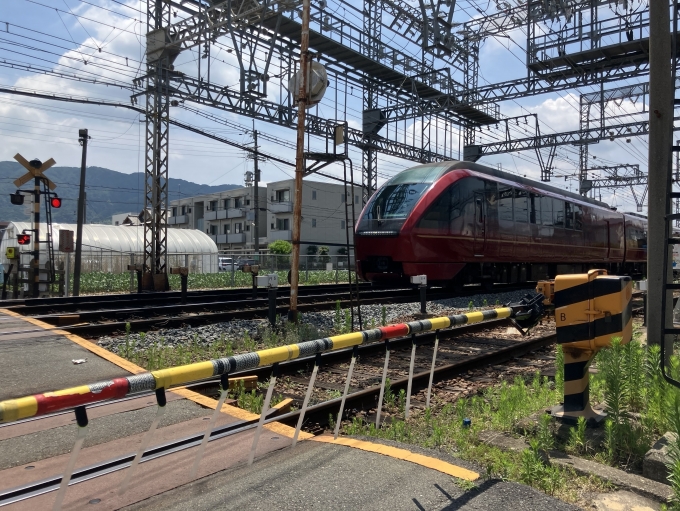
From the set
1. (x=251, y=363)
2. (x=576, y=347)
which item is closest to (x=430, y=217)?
(x=576, y=347)

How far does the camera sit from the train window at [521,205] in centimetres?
1702

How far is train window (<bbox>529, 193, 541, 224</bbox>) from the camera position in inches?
700

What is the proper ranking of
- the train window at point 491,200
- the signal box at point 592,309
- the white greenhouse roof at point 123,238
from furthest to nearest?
the white greenhouse roof at point 123,238 → the train window at point 491,200 → the signal box at point 592,309

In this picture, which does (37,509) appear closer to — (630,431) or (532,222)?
(630,431)

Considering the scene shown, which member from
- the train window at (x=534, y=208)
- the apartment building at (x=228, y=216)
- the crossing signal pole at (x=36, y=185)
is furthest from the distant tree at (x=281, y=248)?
the train window at (x=534, y=208)

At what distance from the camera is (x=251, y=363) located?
333 centimetres

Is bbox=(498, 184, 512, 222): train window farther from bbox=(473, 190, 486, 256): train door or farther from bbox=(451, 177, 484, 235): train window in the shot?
bbox=(451, 177, 484, 235): train window

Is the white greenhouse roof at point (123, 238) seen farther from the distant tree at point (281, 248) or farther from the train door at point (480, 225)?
the train door at point (480, 225)

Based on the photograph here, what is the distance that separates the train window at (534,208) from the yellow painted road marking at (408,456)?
1519cm

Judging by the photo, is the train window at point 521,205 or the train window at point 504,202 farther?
the train window at point 521,205

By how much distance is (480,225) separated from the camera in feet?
50.4

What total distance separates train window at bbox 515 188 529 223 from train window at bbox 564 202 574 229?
336 cm

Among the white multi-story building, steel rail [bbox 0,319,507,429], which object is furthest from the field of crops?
the white multi-story building

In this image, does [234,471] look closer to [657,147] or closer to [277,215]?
[657,147]
